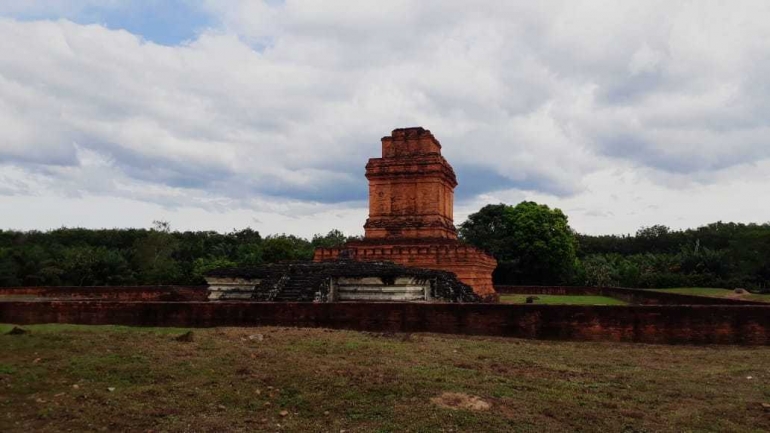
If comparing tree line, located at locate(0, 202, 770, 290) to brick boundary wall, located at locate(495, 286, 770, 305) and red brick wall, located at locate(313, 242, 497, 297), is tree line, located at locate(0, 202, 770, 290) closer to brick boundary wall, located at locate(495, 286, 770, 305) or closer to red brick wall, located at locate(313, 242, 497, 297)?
brick boundary wall, located at locate(495, 286, 770, 305)

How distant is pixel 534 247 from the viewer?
1473 inches

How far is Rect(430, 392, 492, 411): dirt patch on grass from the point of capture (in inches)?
257

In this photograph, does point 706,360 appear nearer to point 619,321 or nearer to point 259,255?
point 619,321

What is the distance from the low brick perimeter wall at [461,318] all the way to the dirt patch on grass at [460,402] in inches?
188

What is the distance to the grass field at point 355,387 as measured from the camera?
6188mm

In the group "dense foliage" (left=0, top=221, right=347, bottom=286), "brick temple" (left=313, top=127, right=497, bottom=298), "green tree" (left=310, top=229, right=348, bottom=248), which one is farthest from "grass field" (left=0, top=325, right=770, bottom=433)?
"green tree" (left=310, top=229, right=348, bottom=248)

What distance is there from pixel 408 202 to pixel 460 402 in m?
18.3

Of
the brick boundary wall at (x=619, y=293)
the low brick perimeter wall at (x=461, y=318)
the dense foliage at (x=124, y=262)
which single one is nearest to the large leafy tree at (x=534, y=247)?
the brick boundary wall at (x=619, y=293)

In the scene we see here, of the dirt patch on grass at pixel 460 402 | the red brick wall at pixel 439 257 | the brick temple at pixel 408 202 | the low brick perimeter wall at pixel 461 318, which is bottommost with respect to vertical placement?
the dirt patch on grass at pixel 460 402

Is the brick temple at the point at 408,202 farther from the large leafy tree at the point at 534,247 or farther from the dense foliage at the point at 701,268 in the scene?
the dense foliage at the point at 701,268

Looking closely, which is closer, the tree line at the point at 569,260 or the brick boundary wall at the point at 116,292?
the brick boundary wall at the point at 116,292

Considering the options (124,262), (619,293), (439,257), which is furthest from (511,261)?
(124,262)

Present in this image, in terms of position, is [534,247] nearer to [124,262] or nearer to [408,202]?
[408,202]

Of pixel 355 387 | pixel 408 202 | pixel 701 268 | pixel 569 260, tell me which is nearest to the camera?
pixel 355 387
